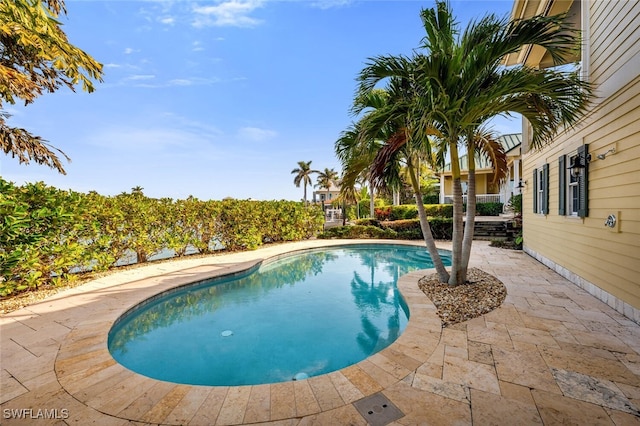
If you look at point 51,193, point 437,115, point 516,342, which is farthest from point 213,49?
point 516,342

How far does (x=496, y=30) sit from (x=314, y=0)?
6799mm

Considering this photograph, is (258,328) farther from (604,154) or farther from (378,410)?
(604,154)

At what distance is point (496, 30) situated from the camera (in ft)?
13.2

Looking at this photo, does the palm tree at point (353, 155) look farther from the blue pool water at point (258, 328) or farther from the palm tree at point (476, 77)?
the blue pool water at point (258, 328)

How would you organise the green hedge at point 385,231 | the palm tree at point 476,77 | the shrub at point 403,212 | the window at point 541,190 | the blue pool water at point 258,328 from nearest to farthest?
the blue pool water at point 258,328 → the palm tree at point 476,77 → the window at point 541,190 → the green hedge at point 385,231 → the shrub at point 403,212

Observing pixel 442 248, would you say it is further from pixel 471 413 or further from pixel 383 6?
pixel 471 413

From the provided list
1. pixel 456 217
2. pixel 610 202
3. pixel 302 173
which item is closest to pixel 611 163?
pixel 610 202

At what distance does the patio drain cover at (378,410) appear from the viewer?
2.13 m

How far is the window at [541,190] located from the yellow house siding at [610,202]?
92cm

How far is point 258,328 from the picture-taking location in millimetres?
4871

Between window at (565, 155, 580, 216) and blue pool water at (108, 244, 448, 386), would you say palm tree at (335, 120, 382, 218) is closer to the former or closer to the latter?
blue pool water at (108, 244, 448, 386)

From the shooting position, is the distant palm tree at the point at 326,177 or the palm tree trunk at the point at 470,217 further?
the distant palm tree at the point at 326,177

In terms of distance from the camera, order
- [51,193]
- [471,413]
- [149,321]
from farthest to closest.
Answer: [51,193] → [149,321] → [471,413]

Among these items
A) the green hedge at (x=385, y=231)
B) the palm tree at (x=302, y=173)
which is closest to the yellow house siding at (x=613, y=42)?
the green hedge at (x=385, y=231)
